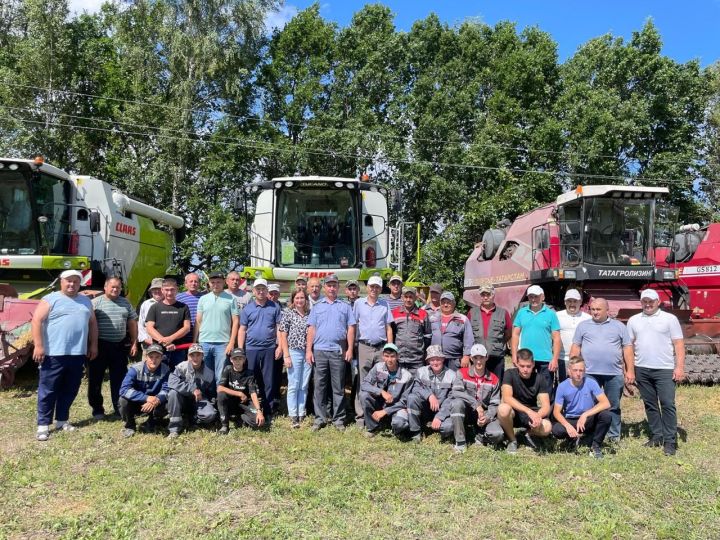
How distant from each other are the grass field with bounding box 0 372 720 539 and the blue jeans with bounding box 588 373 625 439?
23cm

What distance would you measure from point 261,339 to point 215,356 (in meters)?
0.62

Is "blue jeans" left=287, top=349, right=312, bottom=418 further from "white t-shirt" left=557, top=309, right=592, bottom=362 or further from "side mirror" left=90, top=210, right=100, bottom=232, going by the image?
"side mirror" left=90, top=210, right=100, bottom=232

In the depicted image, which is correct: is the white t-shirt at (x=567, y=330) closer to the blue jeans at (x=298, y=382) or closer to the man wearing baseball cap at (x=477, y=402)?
the man wearing baseball cap at (x=477, y=402)

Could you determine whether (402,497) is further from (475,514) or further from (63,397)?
(63,397)

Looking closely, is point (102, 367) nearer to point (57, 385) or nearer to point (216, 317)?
point (57, 385)

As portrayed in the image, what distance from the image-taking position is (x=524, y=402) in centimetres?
588

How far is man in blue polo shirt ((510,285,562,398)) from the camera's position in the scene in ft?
20.9

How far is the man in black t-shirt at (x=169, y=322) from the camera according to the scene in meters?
6.76

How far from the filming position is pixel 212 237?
68.9 ft

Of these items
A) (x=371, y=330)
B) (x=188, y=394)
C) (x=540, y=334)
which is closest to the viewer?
(x=188, y=394)

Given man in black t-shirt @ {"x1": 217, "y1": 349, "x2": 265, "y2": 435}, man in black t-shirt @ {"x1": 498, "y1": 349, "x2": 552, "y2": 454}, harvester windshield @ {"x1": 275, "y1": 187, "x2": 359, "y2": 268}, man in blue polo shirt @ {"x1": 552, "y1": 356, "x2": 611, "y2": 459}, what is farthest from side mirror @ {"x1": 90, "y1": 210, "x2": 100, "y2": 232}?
man in blue polo shirt @ {"x1": 552, "y1": 356, "x2": 611, "y2": 459}

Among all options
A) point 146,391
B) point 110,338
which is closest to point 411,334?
point 146,391

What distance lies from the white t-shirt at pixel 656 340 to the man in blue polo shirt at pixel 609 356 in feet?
0.39

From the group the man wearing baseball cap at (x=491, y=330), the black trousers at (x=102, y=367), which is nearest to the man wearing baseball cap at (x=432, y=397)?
the man wearing baseball cap at (x=491, y=330)
